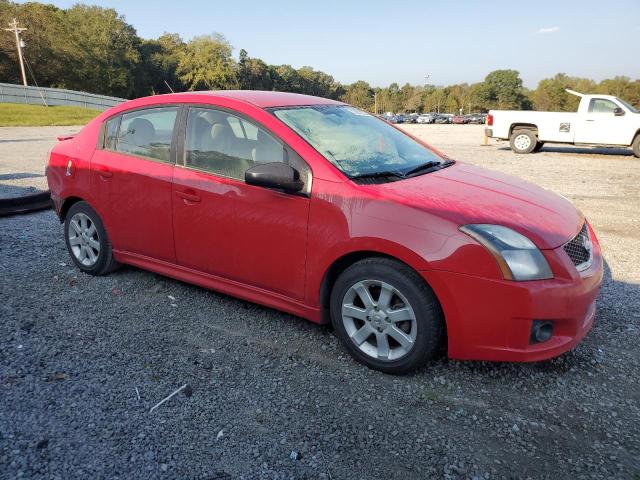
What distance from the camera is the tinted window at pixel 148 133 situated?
13.4 ft

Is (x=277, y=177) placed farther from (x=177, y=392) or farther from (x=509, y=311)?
(x=509, y=311)

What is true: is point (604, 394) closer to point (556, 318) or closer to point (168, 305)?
point (556, 318)

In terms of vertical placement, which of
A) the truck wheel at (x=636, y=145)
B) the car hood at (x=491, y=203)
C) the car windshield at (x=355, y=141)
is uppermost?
the car windshield at (x=355, y=141)

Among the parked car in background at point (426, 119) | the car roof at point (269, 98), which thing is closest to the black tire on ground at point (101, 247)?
the car roof at point (269, 98)

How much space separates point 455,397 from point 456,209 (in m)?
1.10

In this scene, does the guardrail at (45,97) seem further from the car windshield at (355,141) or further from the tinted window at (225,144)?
the car windshield at (355,141)

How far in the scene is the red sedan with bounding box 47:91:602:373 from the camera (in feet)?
9.40

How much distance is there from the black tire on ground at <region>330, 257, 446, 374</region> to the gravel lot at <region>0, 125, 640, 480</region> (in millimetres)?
116

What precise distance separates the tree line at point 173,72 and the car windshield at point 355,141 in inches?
857

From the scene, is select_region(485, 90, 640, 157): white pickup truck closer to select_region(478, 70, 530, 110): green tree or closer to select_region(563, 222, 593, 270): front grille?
select_region(563, 222, 593, 270): front grille

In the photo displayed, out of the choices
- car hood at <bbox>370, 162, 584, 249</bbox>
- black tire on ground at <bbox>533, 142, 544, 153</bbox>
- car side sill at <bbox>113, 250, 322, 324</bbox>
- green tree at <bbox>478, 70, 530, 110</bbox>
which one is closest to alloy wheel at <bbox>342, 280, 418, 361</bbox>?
car side sill at <bbox>113, 250, 322, 324</bbox>

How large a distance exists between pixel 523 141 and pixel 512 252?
1507cm

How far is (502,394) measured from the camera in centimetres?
298

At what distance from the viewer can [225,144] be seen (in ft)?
12.3
